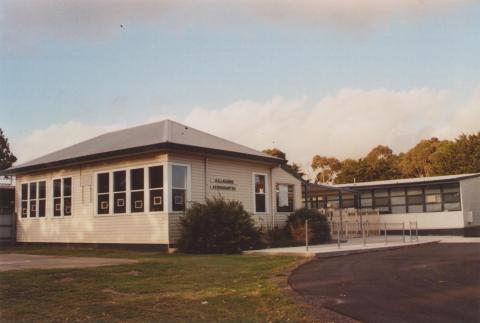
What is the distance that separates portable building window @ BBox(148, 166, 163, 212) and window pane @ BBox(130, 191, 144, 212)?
48 cm

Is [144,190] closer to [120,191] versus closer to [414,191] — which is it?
[120,191]

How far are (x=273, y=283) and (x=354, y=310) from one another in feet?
9.38

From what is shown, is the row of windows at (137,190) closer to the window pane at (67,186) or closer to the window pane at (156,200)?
the window pane at (156,200)

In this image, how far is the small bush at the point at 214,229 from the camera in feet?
58.2

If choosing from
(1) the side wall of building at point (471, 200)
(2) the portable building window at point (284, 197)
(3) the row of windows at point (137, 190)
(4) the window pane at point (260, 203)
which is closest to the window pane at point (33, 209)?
(3) the row of windows at point (137, 190)

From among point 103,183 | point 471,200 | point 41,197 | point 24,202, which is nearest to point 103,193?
point 103,183

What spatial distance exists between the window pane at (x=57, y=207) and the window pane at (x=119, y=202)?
3570 millimetres

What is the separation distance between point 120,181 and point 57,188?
4154 mm

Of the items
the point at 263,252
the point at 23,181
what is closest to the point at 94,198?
the point at 23,181

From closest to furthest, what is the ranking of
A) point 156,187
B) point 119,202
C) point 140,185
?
point 156,187, point 140,185, point 119,202

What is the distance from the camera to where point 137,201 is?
1948cm

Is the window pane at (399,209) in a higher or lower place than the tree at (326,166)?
lower

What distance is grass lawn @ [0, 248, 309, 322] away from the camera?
22.6ft

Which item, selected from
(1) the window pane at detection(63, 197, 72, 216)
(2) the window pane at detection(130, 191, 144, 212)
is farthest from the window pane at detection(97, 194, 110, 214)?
(1) the window pane at detection(63, 197, 72, 216)
